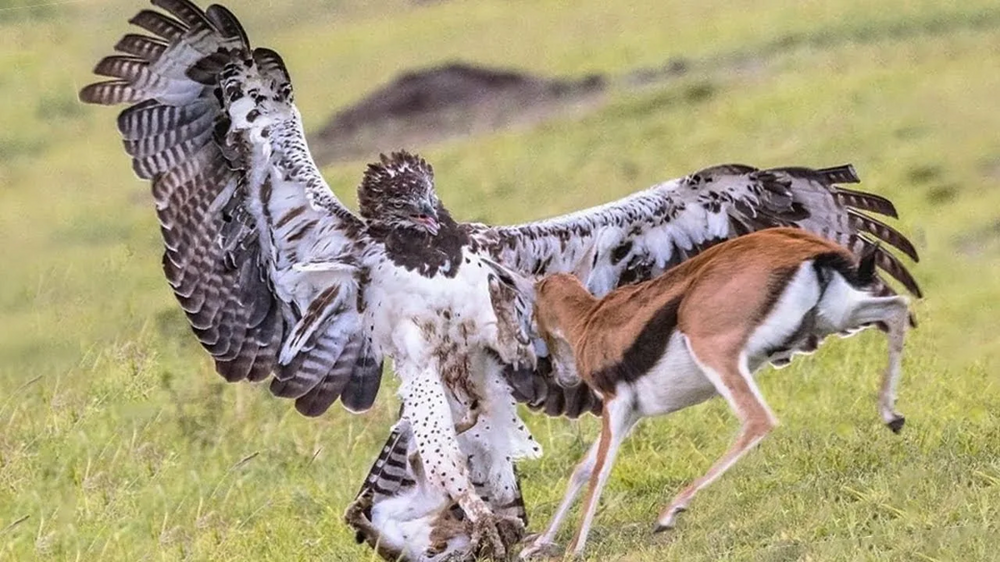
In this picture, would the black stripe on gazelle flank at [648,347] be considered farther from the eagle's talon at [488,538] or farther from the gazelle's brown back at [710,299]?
the eagle's talon at [488,538]

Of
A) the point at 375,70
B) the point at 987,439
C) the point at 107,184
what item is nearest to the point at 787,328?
the point at 987,439

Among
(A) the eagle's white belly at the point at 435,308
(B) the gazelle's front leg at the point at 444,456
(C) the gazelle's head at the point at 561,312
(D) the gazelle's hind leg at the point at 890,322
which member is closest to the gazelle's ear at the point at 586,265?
(C) the gazelle's head at the point at 561,312

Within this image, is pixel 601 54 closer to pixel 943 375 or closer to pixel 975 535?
pixel 943 375

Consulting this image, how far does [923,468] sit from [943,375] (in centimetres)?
307

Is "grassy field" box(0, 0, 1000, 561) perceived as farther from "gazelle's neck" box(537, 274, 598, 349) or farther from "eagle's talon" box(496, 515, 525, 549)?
"gazelle's neck" box(537, 274, 598, 349)

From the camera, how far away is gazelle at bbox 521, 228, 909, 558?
7316mm

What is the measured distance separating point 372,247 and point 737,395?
2.01m

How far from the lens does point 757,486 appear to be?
8.57m

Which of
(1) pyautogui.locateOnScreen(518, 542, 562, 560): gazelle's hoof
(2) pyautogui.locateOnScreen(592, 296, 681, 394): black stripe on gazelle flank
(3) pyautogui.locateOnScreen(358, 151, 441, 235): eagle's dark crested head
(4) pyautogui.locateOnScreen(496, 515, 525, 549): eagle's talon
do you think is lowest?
(1) pyautogui.locateOnScreen(518, 542, 562, 560): gazelle's hoof

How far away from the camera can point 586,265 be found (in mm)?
9125

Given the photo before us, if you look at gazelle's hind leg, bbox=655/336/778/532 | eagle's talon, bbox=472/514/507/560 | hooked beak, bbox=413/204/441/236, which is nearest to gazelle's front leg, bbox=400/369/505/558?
eagle's talon, bbox=472/514/507/560

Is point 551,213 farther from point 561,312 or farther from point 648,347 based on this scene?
point 648,347

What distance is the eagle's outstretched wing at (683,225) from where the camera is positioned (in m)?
8.89

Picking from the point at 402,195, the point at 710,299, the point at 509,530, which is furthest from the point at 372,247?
the point at 710,299
